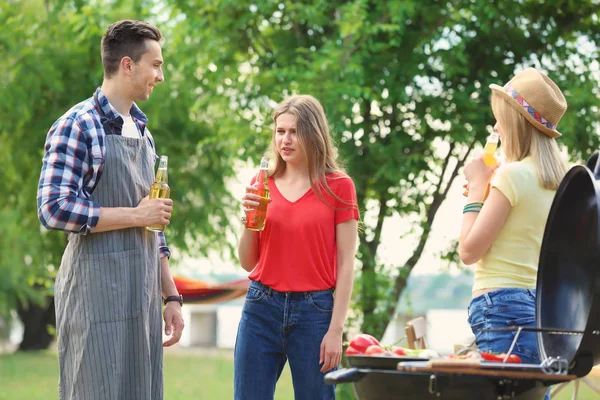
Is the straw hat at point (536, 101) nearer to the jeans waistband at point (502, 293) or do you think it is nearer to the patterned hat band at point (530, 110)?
the patterned hat band at point (530, 110)

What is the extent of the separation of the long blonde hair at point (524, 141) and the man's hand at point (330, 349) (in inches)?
34.6

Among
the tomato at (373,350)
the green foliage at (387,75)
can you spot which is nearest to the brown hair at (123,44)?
the tomato at (373,350)

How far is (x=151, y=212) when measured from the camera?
118 inches

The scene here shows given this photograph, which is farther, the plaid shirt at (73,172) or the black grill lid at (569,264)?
the plaid shirt at (73,172)

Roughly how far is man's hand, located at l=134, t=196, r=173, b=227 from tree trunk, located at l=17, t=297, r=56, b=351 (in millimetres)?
14719

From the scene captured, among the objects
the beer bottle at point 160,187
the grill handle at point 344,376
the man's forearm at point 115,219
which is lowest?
the grill handle at point 344,376

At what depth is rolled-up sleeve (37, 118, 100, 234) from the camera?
2855mm

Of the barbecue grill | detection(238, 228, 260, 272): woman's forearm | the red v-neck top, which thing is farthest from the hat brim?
detection(238, 228, 260, 272): woman's forearm

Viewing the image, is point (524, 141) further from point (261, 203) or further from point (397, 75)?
point (397, 75)

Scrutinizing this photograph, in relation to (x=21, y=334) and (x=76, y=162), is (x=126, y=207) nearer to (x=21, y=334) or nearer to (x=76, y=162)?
(x=76, y=162)

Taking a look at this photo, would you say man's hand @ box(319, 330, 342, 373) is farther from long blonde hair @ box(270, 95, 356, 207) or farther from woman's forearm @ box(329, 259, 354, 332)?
long blonde hair @ box(270, 95, 356, 207)

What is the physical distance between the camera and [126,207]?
9.84 ft

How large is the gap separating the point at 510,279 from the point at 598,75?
461 centimetres

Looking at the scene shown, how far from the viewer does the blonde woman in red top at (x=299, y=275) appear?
3.27 m
